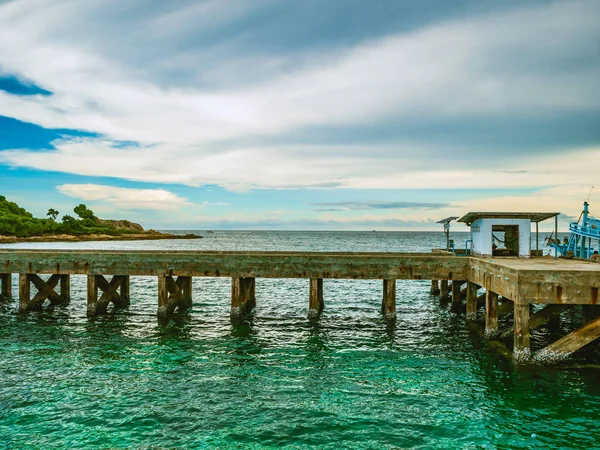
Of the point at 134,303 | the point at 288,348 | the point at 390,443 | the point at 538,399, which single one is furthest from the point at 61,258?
the point at 538,399

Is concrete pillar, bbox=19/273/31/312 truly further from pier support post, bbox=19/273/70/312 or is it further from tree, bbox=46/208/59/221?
tree, bbox=46/208/59/221

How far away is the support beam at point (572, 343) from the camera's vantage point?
1480 cm

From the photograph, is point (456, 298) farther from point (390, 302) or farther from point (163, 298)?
point (163, 298)

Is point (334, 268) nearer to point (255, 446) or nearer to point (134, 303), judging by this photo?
point (255, 446)

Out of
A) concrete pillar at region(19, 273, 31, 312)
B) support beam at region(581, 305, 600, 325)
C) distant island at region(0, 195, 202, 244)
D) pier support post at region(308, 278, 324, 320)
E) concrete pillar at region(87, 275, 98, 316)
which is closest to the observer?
support beam at region(581, 305, 600, 325)

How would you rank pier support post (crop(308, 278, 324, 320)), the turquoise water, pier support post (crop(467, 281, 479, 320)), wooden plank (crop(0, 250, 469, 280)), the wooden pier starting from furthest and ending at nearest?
pier support post (crop(308, 278, 324, 320)) < pier support post (crop(467, 281, 479, 320)) < wooden plank (crop(0, 250, 469, 280)) < the wooden pier < the turquoise water

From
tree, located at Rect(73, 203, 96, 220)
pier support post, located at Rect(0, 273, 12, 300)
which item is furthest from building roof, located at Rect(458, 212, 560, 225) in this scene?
tree, located at Rect(73, 203, 96, 220)

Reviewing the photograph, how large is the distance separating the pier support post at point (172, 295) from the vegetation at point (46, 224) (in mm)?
110379

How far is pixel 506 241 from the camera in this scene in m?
23.9

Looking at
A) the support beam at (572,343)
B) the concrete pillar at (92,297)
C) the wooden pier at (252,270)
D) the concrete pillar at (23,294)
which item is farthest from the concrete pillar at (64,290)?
the support beam at (572,343)

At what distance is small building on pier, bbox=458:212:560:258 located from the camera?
22047 millimetres

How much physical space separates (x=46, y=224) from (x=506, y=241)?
438 ft

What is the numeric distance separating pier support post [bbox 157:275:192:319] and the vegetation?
110 m

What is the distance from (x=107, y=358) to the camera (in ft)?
54.7
